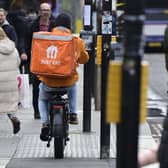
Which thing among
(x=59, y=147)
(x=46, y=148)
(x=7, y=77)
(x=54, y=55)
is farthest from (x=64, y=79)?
(x=7, y=77)

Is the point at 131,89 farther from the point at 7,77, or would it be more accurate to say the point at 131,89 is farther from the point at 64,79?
the point at 7,77

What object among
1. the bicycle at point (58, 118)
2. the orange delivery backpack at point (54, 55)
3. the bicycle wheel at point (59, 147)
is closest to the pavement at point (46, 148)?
the bicycle wheel at point (59, 147)

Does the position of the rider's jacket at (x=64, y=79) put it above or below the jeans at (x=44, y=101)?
above

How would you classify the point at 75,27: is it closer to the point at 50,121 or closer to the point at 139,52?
the point at 50,121

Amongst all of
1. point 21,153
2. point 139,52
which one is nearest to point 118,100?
point 139,52

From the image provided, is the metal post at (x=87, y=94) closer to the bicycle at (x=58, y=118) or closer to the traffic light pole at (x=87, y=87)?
the traffic light pole at (x=87, y=87)

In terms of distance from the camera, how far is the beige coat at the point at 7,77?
1036cm

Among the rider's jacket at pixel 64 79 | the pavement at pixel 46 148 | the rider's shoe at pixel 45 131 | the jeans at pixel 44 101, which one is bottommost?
the pavement at pixel 46 148

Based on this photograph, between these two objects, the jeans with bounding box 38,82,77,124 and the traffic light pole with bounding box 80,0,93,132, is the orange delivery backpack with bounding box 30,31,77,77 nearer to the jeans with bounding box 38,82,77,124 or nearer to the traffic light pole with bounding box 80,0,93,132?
the jeans with bounding box 38,82,77,124

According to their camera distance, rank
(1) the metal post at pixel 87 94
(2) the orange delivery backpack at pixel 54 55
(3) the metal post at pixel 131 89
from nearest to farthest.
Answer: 1. (3) the metal post at pixel 131 89
2. (2) the orange delivery backpack at pixel 54 55
3. (1) the metal post at pixel 87 94

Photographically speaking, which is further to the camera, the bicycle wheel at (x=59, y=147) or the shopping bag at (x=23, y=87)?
the shopping bag at (x=23, y=87)

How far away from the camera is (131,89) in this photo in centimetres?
453

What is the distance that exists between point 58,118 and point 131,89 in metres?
4.18

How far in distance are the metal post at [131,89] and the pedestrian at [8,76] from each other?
5.86 m
